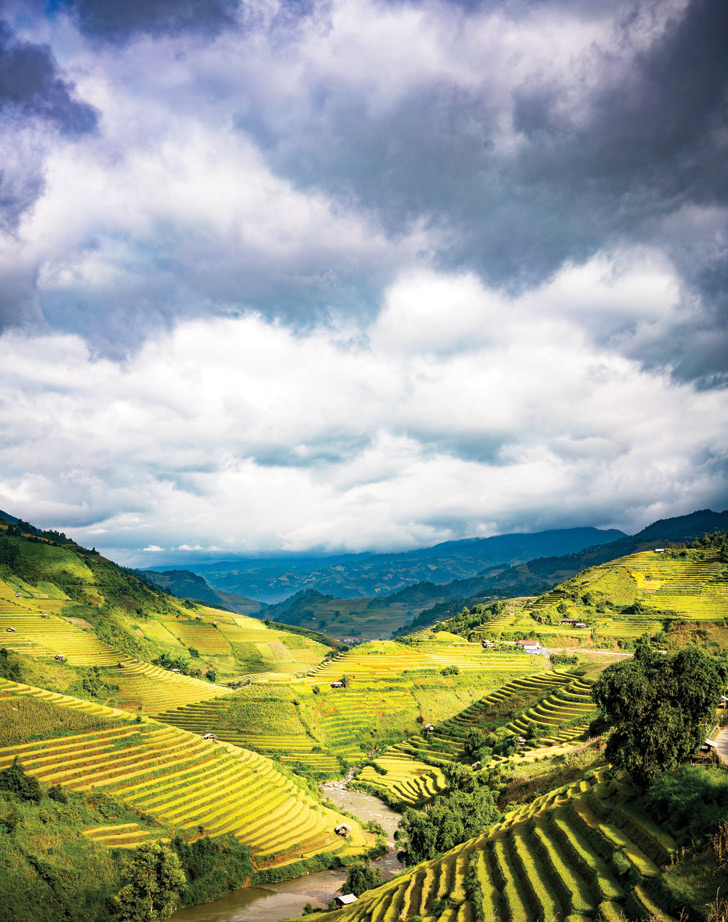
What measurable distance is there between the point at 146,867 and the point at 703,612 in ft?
345

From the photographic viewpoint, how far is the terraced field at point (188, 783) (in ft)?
145

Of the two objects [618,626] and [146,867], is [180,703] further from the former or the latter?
[618,626]

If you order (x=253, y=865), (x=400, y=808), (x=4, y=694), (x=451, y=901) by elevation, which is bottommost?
(x=400, y=808)

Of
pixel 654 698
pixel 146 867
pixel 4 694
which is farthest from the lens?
pixel 4 694

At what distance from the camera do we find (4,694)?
50250mm

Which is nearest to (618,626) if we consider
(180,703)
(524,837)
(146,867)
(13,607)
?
(180,703)

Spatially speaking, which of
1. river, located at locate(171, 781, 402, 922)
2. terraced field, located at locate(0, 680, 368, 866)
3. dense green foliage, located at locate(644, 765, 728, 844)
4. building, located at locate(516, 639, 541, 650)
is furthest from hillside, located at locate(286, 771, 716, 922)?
building, located at locate(516, 639, 541, 650)

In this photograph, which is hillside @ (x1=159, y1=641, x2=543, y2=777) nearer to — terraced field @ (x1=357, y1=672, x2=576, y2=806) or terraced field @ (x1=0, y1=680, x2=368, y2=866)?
terraced field @ (x1=357, y1=672, x2=576, y2=806)

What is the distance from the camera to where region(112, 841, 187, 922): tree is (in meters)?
33.9

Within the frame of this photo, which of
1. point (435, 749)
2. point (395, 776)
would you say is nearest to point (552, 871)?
point (395, 776)

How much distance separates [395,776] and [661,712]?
49.4m

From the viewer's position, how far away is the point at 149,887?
34562mm

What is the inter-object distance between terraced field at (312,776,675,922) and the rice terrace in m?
0.13

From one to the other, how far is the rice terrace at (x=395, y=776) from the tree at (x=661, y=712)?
105mm
